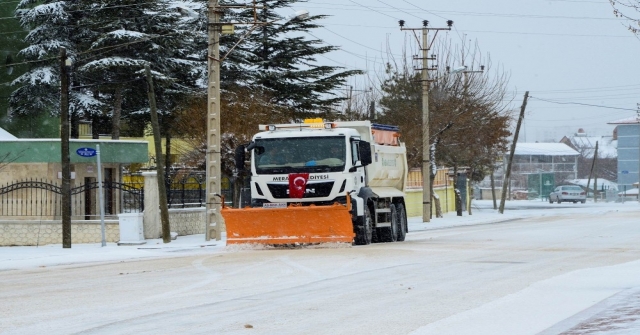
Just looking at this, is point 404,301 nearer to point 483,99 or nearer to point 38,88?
point 38,88

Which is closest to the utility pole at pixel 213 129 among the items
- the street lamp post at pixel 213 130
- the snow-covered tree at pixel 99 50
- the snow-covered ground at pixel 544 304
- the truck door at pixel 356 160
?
the street lamp post at pixel 213 130

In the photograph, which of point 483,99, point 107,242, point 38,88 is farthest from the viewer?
point 483,99

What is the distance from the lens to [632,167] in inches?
5551

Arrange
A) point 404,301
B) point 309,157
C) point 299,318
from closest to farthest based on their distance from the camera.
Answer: point 299,318 < point 404,301 < point 309,157

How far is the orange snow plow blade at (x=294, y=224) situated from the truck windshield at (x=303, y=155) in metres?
1.10

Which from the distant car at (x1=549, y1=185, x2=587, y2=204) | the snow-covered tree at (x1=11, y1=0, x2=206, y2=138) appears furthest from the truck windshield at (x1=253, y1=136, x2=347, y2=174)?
the distant car at (x1=549, y1=185, x2=587, y2=204)

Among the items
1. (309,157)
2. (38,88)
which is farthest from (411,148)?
(309,157)

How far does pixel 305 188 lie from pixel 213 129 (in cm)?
648

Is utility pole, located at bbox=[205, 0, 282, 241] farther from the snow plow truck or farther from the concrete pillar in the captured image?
the snow plow truck

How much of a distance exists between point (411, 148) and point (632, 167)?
9459 cm

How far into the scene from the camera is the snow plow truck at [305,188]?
2492cm

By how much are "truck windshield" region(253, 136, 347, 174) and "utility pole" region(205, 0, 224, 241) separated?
5304mm

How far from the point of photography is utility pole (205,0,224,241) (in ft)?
102

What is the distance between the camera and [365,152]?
2584cm
